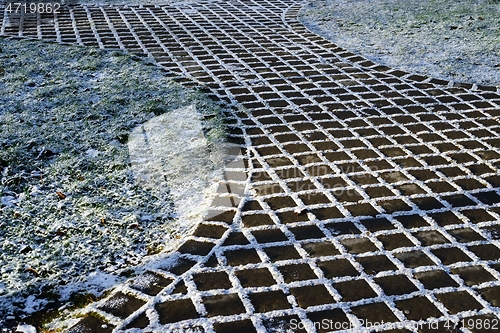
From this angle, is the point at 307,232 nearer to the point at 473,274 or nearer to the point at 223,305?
the point at 223,305

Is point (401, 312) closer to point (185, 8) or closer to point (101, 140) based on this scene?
point (101, 140)

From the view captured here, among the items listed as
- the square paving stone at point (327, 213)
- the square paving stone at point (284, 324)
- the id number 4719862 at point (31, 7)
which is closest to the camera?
the square paving stone at point (284, 324)

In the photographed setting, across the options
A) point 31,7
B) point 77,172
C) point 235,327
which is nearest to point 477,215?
point 235,327

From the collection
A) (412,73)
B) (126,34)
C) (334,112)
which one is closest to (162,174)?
(334,112)

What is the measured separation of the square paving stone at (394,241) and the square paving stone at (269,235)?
59 centimetres

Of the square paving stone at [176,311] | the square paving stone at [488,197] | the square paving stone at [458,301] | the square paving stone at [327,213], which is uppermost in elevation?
the square paving stone at [488,197]

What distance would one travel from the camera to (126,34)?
7477mm

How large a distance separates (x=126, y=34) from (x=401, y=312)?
582 centimetres

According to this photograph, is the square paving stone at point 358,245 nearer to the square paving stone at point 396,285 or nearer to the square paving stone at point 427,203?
the square paving stone at point 396,285

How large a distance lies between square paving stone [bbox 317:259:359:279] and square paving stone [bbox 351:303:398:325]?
270mm

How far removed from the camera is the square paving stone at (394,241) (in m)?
3.33

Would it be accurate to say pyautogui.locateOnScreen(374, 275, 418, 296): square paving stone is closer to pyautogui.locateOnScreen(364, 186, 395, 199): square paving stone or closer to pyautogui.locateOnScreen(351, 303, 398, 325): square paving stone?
pyautogui.locateOnScreen(351, 303, 398, 325): square paving stone

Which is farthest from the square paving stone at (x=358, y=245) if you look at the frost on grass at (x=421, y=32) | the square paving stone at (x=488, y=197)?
the frost on grass at (x=421, y=32)

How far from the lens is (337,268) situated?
10.3ft
